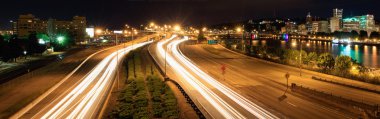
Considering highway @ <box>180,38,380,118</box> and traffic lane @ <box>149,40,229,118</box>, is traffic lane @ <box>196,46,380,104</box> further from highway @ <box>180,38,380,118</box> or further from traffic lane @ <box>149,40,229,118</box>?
traffic lane @ <box>149,40,229,118</box>

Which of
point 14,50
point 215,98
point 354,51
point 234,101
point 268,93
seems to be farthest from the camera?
point 354,51

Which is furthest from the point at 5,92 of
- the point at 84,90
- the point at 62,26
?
the point at 62,26

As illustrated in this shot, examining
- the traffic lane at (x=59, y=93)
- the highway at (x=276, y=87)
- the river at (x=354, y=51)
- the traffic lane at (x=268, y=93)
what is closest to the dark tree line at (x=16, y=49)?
the traffic lane at (x=59, y=93)

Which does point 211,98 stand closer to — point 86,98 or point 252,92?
point 252,92

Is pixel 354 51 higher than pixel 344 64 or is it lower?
higher

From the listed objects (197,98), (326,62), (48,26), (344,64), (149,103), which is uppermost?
(48,26)

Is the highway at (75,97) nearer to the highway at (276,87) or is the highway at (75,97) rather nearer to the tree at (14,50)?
the highway at (276,87)

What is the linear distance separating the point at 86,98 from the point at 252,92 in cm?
1360

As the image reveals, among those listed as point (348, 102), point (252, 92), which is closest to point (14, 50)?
point (252, 92)

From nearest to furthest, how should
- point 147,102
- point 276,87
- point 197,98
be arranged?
point 147,102
point 197,98
point 276,87

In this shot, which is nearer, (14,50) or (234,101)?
(234,101)

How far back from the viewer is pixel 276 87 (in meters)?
32.8

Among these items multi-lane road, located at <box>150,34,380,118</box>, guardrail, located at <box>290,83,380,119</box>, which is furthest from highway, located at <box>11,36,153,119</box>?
guardrail, located at <box>290,83,380,119</box>

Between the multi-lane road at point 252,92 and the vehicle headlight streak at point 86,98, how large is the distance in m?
7.38
